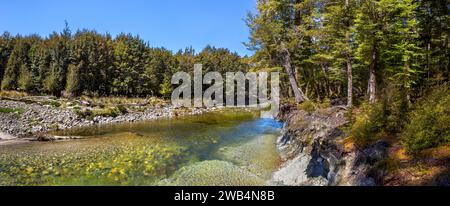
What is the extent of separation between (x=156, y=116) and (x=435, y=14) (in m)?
33.7

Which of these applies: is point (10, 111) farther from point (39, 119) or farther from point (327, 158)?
point (327, 158)

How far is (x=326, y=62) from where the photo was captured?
24109 mm

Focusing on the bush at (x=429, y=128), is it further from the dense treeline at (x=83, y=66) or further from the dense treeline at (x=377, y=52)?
the dense treeline at (x=83, y=66)

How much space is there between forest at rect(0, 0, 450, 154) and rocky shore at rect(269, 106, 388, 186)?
0.71 meters

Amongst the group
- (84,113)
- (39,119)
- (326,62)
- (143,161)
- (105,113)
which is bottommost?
(143,161)

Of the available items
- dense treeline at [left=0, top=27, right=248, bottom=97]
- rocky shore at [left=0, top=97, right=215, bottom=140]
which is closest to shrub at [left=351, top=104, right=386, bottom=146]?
rocky shore at [left=0, top=97, right=215, bottom=140]

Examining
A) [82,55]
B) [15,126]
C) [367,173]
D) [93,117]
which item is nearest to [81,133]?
[15,126]

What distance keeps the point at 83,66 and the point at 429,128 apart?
187 ft

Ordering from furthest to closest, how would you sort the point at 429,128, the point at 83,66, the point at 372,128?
the point at 83,66, the point at 372,128, the point at 429,128

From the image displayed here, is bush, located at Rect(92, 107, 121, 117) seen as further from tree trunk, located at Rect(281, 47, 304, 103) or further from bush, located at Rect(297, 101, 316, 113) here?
bush, located at Rect(297, 101, 316, 113)

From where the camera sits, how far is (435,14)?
16500 mm

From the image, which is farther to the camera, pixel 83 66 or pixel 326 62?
pixel 83 66

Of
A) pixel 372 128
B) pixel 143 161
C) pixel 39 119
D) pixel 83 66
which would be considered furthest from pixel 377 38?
pixel 83 66
